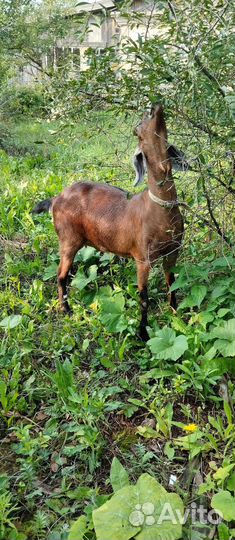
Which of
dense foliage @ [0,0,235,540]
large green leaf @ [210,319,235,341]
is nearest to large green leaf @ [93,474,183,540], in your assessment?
dense foliage @ [0,0,235,540]

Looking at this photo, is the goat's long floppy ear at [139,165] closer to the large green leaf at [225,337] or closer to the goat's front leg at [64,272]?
the goat's front leg at [64,272]

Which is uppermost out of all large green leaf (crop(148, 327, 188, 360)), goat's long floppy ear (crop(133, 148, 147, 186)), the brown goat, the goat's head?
the goat's head

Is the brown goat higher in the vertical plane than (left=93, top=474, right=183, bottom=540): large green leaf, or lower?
higher

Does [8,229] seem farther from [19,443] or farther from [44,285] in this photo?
[19,443]

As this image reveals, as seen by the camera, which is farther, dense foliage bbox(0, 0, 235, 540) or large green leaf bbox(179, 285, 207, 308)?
large green leaf bbox(179, 285, 207, 308)

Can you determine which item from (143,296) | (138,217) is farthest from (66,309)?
(138,217)

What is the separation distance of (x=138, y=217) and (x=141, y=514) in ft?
5.78

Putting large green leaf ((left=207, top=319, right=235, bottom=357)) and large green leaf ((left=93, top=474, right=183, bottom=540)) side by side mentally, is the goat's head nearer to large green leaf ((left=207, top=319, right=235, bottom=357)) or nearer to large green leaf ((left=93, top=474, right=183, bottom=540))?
large green leaf ((left=207, top=319, right=235, bottom=357))

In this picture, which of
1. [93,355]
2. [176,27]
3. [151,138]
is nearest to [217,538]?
[93,355]

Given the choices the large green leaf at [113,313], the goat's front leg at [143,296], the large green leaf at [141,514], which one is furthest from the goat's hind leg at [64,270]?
the large green leaf at [141,514]

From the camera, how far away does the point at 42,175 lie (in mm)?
6586

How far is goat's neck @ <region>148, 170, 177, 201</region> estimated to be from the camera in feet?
9.58

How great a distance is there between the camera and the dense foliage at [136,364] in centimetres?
220

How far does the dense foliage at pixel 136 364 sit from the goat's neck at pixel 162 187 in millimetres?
77
